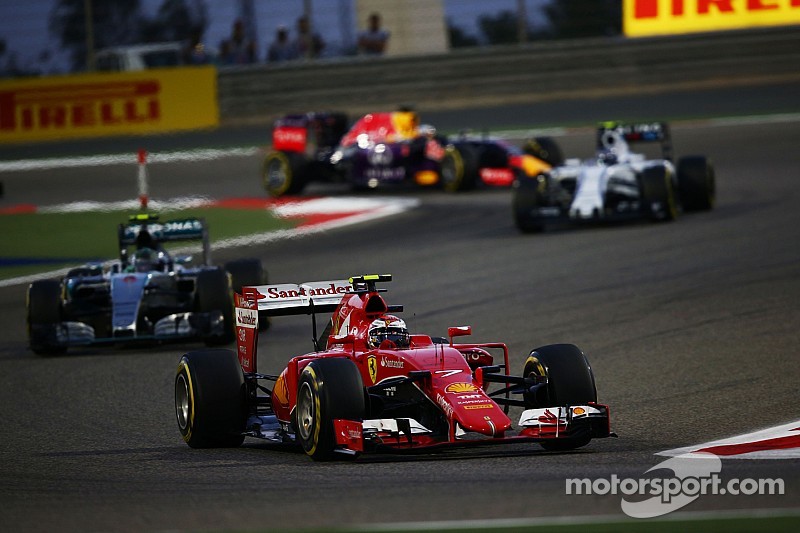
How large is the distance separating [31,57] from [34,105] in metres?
1.05

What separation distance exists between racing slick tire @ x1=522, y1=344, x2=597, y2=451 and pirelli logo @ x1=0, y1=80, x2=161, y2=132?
23.6 metres

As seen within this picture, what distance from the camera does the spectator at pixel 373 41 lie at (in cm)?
3175

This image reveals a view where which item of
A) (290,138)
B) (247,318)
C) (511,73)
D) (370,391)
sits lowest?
(370,391)

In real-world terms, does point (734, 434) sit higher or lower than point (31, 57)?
lower

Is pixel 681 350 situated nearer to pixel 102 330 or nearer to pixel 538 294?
pixel 538 294

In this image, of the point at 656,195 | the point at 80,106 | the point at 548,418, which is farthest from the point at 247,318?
the point at 80,106

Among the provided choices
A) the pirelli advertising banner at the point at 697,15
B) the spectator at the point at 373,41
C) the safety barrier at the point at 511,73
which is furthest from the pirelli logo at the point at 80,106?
the pirelli advertising banner at the point at 697,15

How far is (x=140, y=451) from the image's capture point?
30.2 feet

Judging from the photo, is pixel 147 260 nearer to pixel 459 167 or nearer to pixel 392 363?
pixel 392 363

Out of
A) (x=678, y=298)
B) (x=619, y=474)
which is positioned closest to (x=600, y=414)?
(x=619, y=474)

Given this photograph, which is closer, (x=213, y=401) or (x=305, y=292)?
(x=213, y=401)

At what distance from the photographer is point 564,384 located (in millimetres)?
8594

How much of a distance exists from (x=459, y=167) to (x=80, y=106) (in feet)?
34.4

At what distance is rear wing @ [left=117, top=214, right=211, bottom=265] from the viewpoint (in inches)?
549
